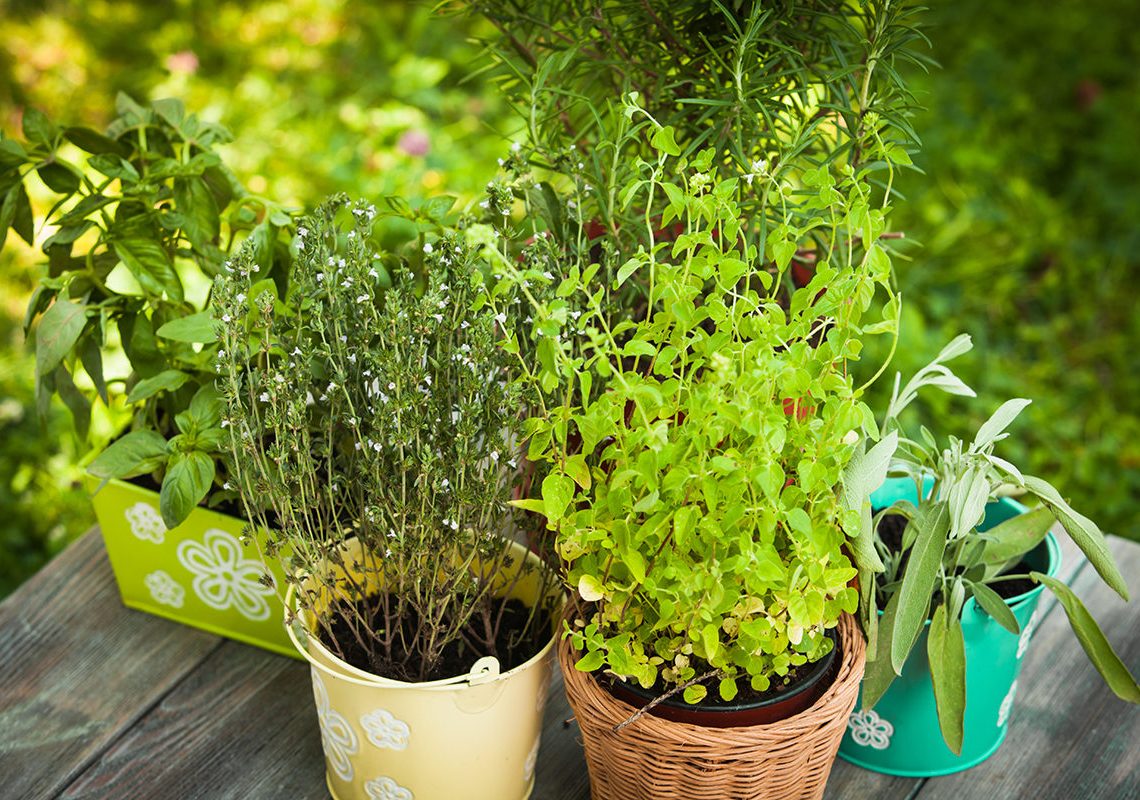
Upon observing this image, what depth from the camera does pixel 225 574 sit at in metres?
1.19

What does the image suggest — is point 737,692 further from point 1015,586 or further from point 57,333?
point 57,333

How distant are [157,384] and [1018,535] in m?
0.84

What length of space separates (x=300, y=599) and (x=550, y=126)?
552mm

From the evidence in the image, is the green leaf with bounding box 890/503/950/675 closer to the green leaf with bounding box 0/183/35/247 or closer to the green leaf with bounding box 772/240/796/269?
the green leaf with bounding box 772/240/796/269

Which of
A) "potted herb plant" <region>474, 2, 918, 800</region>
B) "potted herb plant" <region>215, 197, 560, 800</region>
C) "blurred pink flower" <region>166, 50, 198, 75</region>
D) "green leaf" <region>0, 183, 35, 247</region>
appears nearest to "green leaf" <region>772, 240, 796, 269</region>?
"potted herb plant" <region>474, 2, 918, 800</region>

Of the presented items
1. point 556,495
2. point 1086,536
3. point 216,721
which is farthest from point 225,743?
point 1086,536

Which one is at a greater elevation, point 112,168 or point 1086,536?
point 112,168

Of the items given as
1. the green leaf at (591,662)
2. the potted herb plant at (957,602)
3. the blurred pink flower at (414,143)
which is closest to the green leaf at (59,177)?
the green leaf at (591,662)

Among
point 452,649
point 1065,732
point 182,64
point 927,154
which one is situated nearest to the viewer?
point 452,649

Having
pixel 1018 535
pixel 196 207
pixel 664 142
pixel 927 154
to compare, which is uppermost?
Answer: pixel 664 142

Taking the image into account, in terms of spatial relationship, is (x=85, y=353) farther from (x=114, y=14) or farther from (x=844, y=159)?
(x=114, y=14)

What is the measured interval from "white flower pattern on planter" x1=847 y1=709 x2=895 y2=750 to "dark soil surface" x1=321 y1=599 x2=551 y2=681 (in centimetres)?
31

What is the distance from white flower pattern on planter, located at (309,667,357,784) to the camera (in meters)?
1.00

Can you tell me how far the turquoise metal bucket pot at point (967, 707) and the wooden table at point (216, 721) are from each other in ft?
0.05
